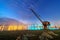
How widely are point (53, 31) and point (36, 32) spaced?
15.4 feet

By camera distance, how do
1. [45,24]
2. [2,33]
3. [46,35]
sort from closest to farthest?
[46,35] → [2,33] → [45,24]

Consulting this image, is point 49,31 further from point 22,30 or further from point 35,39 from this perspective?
point 22,30

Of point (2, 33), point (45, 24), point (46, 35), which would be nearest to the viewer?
point (46, 35)

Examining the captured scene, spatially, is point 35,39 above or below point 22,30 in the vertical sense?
below

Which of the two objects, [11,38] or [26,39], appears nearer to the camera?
[26,39]

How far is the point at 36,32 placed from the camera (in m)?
35.1

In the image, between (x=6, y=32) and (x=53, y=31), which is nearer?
(x=53, y=31)

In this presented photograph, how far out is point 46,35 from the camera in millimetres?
33812

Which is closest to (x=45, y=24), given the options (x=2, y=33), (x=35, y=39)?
(x=35, y=39)

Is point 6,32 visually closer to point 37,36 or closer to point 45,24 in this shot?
point 37,36

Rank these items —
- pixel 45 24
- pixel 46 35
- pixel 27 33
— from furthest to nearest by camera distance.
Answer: pixel 45 24
pixel 27 33
pixel 46 35

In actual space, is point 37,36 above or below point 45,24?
below

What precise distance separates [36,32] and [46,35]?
2944 millimetres

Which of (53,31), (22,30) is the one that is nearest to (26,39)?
(22,30)
